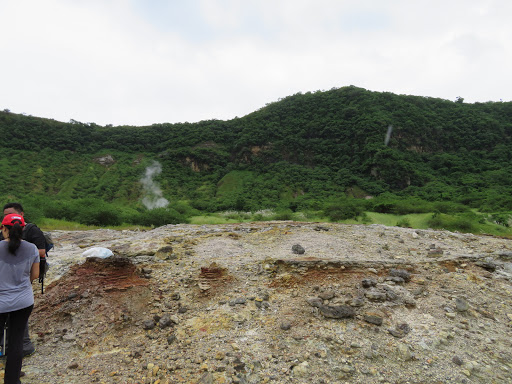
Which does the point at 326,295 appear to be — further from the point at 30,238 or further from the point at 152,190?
the point at 152,190

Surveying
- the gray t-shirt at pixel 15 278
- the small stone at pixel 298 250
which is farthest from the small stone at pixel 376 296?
the gray t-shirt at pixel 15 278

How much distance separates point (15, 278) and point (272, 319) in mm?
3385

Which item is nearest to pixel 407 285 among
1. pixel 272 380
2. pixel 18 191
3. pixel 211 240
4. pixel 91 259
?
pixel 272 380

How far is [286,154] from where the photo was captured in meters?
66.8

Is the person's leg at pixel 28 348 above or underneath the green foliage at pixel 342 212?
above

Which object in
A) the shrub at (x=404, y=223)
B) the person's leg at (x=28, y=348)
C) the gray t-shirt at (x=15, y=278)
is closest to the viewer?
the gray t-shirt at (x=15, y=278)

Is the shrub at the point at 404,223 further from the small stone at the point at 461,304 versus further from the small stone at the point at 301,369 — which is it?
the small stone at the point at 301,369

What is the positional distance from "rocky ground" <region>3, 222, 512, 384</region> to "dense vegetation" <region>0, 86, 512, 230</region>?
29109 millimetres

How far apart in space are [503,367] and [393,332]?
4.20 ft

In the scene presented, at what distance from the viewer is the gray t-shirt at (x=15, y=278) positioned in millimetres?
2713

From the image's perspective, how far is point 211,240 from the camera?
8.73 m

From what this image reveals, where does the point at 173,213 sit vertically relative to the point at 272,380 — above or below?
below

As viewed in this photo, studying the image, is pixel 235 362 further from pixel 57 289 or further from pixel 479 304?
pixel 479 304

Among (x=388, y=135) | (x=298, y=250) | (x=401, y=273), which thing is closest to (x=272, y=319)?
(x=298, y=250)
